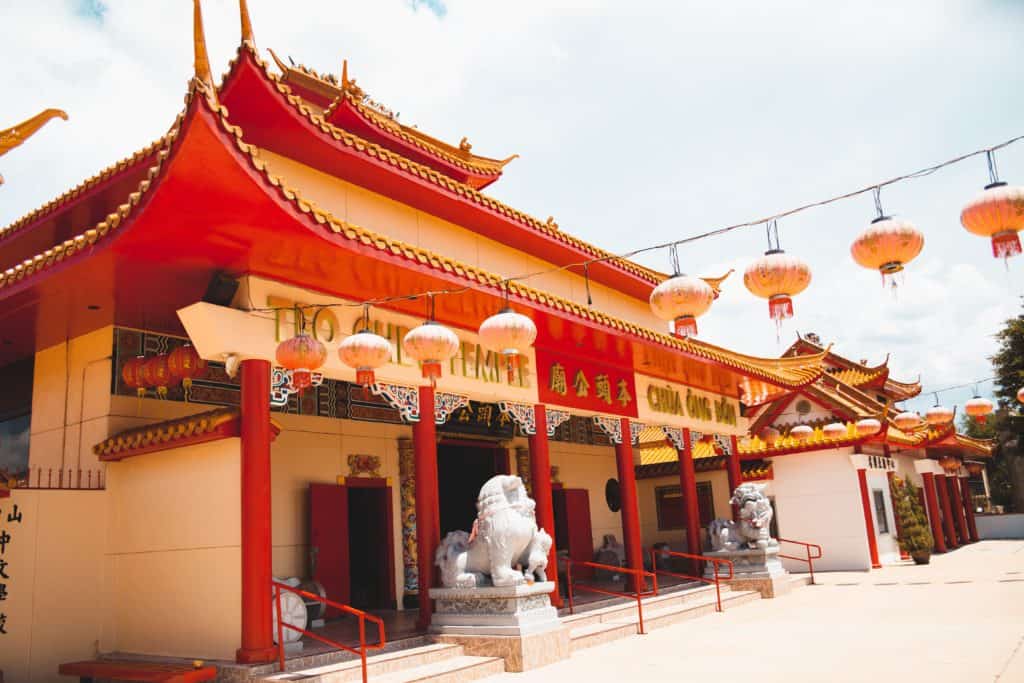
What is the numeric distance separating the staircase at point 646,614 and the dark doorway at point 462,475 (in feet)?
10.9

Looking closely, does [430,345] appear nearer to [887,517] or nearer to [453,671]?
[453,671]

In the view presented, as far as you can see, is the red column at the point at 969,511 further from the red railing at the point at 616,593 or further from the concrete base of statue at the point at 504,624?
the concrete base of statue at the point at 504,624

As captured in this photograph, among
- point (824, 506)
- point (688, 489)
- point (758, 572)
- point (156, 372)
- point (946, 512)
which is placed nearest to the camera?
point (156, 372)

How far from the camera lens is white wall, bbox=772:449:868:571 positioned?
678 inches

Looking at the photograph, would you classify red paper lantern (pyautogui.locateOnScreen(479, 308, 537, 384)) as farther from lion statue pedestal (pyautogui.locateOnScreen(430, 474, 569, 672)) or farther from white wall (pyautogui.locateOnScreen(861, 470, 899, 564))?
white wall (pyautogui.locateOnScreen(861, 470, 899, 564))

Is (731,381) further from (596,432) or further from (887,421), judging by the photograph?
(887,421)

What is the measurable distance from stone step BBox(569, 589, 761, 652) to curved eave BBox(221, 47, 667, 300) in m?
5.84

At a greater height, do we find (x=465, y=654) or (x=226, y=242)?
(x=226, y=242)

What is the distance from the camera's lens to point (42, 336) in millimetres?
8984

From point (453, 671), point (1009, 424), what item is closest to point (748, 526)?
point (453, 671)

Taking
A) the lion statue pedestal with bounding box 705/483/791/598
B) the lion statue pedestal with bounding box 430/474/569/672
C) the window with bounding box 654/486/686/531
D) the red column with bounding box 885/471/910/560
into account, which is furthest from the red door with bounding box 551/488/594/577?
the red column with bounding box 885/471/910/560

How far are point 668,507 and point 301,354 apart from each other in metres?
12.6

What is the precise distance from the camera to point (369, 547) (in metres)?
11.2

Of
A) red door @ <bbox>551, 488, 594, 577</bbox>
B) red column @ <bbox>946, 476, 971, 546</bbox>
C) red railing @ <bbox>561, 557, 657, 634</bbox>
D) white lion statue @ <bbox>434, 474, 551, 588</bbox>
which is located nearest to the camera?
white lion statue @ <bbox>434, 474, 551, 588</bbox>
